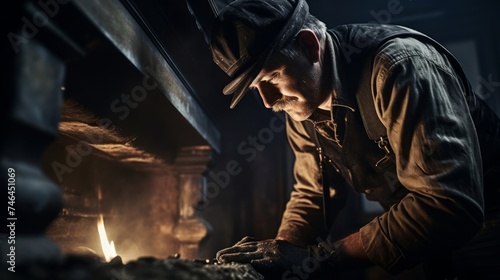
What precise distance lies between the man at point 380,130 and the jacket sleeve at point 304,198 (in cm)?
2

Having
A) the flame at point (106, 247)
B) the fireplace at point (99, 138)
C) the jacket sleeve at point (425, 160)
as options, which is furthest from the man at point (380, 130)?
the flame at point (106, 247)

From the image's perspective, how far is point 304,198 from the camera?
2391mm

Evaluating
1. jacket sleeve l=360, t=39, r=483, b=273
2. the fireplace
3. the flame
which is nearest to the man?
jacket sleeve l=360, t=39, r=483, b=273

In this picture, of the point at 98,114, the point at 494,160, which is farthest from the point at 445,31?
the point at 98,114

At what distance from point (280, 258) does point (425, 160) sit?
0.72m

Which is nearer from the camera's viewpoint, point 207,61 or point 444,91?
point 444,91

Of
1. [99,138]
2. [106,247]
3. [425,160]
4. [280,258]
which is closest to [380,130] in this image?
[425,160]

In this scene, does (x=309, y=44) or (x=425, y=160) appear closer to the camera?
(x=425, y=160)

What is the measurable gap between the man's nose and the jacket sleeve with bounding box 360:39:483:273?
0.52 meters

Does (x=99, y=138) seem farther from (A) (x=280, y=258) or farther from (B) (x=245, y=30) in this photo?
(A) (x=280, y=258)

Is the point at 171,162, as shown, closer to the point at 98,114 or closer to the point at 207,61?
the point at 207,61

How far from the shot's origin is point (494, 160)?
5.87 ft

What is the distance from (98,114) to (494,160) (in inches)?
72.1

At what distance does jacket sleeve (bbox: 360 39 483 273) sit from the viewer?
4.51 ft
